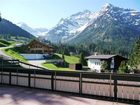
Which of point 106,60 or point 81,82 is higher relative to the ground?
point 106,60

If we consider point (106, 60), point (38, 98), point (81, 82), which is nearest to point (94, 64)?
point (106, 60)

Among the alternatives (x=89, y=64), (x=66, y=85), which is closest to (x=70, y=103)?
(x=66, y=85)

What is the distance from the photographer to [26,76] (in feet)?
50.3

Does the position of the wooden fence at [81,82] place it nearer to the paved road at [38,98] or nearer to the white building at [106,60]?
the paved road at [38,98]

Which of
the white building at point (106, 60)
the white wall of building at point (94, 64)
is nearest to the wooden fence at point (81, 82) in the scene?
the white building at point (106, 60)

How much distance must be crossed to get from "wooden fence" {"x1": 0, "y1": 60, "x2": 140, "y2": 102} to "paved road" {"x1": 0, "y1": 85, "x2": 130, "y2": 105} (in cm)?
49

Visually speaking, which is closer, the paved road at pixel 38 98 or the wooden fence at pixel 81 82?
the paved road at pixel 38 98

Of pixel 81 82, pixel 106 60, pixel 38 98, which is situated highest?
pixel 106 60

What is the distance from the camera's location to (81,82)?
13.2m

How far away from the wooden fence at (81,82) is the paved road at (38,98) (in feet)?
1.60

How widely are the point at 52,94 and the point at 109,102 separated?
2913 mm

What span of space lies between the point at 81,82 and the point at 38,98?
2.11 metres

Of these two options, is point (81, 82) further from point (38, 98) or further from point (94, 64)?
point (94, 64)

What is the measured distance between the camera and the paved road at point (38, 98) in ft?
38.2
